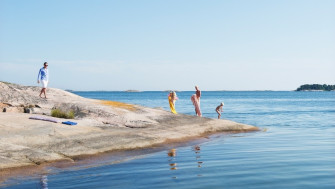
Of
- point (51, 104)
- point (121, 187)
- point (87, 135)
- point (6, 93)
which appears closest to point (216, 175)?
point (121, 187)

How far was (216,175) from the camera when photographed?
951cm

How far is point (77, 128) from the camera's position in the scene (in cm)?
1432

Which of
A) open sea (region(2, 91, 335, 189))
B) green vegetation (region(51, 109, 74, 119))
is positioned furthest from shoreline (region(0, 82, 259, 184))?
open sea (region(2, 91, 335, 189))

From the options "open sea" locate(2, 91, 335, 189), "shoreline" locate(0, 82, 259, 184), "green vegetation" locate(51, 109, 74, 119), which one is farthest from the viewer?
"green vegetation" locate(51, 109, 74, 119)

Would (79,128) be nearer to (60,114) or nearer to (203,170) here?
(60,114)

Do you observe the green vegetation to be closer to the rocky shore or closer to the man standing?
the rocky shore

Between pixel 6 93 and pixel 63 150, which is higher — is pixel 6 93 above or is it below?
above

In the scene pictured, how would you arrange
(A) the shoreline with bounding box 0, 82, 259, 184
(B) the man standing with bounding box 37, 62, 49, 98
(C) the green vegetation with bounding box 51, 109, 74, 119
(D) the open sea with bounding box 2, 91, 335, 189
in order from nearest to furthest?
1. (D) the open sea with bounding box 2, 91, 335, 189
2. (A) the shoreline with bounding box 0, 82, 259, 184
3. (C) the green vegetation with bounding box 51, 109, 74, 119
4. (B) the man standing with bounding box 37, 62, 49, 98

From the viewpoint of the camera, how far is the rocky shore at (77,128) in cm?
1169

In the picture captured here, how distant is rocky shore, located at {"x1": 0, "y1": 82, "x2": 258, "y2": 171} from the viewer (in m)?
11.7

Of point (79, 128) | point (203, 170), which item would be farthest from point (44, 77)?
point (203, 170)

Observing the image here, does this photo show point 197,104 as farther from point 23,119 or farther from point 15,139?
point 15,139

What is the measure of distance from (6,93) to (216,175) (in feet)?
41.6

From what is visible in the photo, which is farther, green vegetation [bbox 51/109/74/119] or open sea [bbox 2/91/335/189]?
green vegetation [bbox 51/109/74/119]
